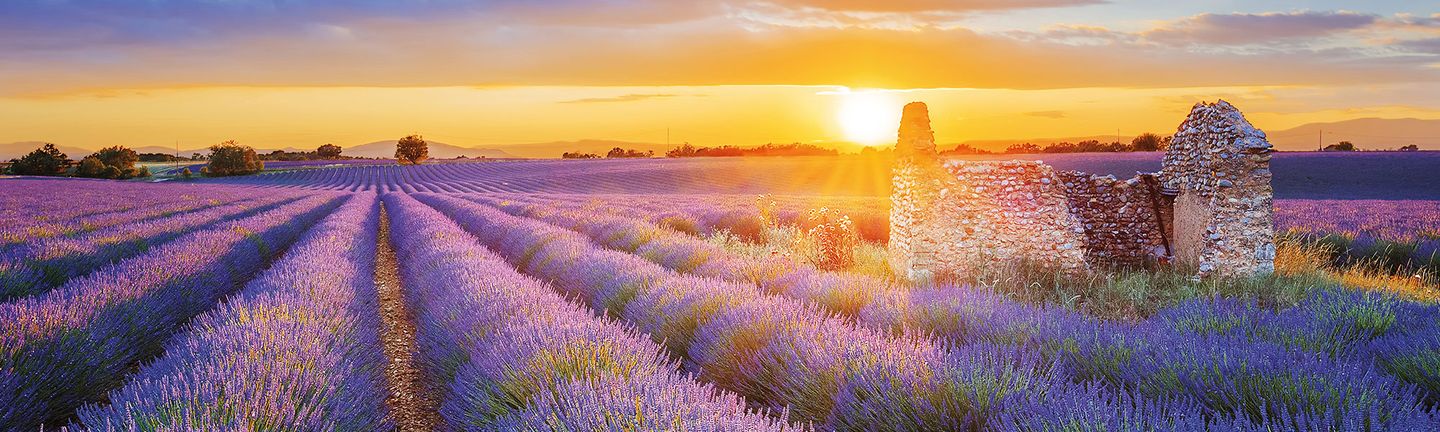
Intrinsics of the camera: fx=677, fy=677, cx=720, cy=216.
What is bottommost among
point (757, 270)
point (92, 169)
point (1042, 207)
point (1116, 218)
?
point (757, 270)

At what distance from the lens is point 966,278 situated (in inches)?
298

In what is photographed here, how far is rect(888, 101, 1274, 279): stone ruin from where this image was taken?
745 cm

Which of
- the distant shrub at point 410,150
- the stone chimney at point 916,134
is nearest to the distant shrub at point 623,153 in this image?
the distant shrub at point 410,150

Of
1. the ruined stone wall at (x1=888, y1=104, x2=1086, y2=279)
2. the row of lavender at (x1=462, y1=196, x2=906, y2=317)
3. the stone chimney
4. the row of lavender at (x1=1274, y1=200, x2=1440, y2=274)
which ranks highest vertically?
the stone chimney

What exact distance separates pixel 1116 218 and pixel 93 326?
10020 mm

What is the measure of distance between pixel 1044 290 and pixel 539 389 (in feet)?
19.7

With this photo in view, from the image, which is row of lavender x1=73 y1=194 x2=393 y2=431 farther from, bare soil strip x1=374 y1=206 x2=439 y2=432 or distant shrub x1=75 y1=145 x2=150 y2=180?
distant shrub x1=75 y1=145 x2=150 y2=180

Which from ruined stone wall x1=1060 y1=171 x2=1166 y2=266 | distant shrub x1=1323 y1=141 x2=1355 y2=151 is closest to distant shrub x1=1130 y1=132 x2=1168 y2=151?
distant shrub x1=1323 y1=141 x2=1355 y2=151

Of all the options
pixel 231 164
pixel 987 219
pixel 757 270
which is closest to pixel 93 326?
pixel 757 270

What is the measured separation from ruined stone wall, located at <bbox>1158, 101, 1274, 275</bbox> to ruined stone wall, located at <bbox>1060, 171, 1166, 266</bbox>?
0.93m

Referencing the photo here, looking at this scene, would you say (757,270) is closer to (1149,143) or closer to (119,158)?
(1149,143)

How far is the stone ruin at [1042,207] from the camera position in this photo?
7.45 metres

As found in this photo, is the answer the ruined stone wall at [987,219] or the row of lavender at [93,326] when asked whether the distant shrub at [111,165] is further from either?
the ruined stone wall at [987,219]

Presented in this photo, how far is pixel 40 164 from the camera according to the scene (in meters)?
63.4
